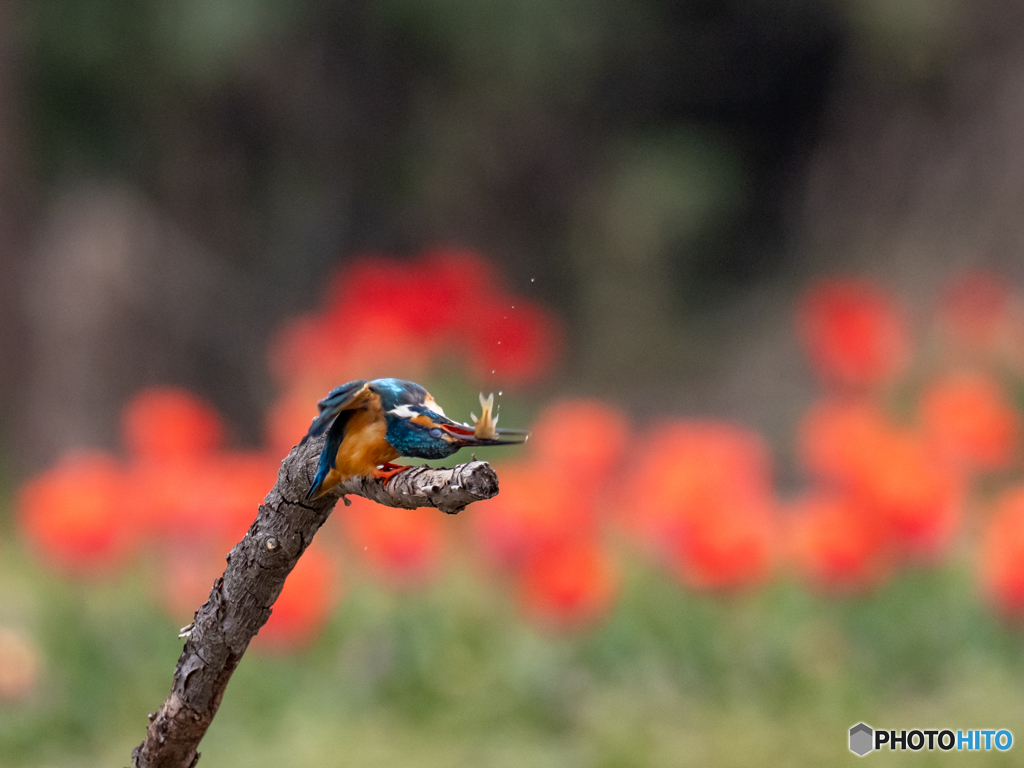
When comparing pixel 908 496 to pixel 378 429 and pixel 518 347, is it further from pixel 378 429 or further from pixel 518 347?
pixel 378 429

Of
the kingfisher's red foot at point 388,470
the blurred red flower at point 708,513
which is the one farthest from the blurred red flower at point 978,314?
the kingfisher's red foot at point 388,470

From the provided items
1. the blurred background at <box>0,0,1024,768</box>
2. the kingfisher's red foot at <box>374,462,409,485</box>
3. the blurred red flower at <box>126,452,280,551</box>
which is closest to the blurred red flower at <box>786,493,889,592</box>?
the blurred background at <box>0,0,1024,768</box>

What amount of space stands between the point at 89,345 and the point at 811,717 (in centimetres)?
141

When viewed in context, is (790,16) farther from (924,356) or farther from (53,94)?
(53,94)

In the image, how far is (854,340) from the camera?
62.3 inches

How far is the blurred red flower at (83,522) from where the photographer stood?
3.64 feet

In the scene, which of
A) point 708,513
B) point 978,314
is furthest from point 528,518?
point 978,314

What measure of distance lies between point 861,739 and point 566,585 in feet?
0.93

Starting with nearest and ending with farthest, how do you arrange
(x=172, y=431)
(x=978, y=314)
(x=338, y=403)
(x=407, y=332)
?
(x=338, y=403) < (x=172, y=431) < (x=407, y=332) < (x=978, y=314)

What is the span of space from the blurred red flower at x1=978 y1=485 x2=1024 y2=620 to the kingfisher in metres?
0.92

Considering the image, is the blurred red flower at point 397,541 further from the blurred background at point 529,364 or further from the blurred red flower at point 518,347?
the blurred red flower at point 518,347

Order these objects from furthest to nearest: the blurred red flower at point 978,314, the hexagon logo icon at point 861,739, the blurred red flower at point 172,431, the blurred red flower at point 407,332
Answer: the blurred red flower at point 978,314, the blurred red flower at point 407,332, the blurred red flower at point 172,431, the hexagon logo icon at point 861,739

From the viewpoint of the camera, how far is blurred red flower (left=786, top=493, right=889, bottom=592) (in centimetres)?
112

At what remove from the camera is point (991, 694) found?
1046mm
